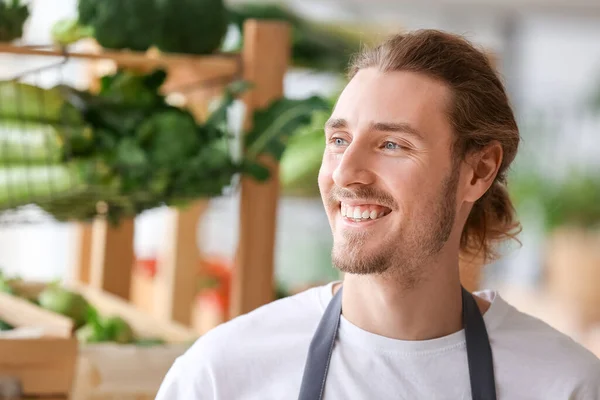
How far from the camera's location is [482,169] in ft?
5.70

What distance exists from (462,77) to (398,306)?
0.45 m

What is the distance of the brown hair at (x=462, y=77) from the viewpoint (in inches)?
64.2

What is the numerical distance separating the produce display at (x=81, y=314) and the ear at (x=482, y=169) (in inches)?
46.4

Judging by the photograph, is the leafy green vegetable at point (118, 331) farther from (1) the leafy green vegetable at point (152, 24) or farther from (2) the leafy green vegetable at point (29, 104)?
(1) the leafy green vegetable at point (152, 24)

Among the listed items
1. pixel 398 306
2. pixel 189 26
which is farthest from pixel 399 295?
pixel 189 26

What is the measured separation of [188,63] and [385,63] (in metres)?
0.93

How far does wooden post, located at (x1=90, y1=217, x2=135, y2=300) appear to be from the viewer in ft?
10.2

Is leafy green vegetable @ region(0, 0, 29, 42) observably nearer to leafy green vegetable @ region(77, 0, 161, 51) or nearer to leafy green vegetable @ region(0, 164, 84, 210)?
leafy green vegetable @ region(77, 0, 161, 51)

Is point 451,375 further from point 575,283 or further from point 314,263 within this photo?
point 575,283

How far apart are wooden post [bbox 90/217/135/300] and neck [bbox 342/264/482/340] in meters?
1.60

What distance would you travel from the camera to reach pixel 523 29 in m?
7.82

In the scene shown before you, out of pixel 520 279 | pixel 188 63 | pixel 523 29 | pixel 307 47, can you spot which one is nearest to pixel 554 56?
pixel 523 29

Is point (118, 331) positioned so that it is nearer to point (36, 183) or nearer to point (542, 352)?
point (36, 183)

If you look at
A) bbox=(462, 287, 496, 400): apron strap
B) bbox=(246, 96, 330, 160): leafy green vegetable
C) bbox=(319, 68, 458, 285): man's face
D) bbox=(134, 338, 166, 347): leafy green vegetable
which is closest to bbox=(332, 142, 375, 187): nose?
bbox=(319, 68, 458, 285): man's face
